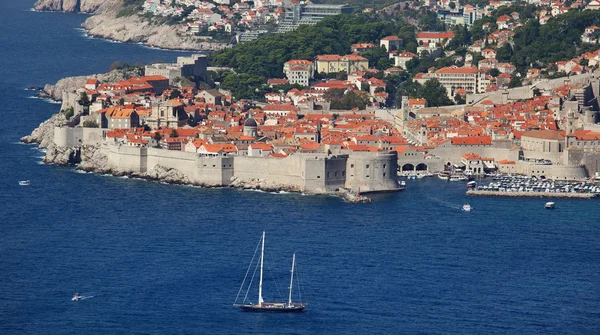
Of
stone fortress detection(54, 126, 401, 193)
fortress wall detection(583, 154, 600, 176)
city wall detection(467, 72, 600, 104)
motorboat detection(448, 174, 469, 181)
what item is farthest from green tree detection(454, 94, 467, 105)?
stone fortress detection(54, 126, 401, 193)

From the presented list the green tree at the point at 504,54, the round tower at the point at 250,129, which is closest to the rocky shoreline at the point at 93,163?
the round tower at the point at 250,129

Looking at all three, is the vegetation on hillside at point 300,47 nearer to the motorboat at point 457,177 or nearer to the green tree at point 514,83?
the green tree at point 514,83

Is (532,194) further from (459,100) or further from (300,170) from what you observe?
(459,100)

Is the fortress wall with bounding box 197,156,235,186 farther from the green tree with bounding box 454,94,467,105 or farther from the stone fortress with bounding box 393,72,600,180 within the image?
the green tree with bounding box 454,94,467,105

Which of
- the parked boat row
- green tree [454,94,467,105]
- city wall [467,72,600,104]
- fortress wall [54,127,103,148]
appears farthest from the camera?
green tree [454,94,467,105]

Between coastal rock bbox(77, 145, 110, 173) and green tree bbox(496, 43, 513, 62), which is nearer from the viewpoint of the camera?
coastal rock bbox(77, 145, 110, 173)

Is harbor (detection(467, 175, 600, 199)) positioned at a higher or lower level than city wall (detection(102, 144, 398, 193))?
lower

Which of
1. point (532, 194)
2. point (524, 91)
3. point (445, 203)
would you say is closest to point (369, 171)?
point (445, 203)
